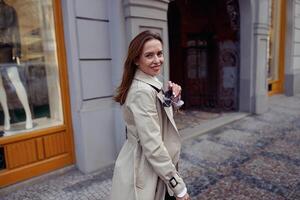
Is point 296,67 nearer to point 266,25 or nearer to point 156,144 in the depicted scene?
point 266,25

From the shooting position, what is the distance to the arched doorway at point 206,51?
783 cm

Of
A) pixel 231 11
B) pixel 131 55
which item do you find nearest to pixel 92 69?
pixel 131 55

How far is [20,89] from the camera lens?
13.1ft

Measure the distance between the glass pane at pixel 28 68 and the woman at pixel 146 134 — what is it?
2.69 meters

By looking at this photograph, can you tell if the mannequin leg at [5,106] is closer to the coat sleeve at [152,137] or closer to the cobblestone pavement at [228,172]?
the cobblestone pavement at [228,172]

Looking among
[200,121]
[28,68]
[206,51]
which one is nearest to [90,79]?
[28,68]

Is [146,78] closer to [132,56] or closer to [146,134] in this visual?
[132,56]

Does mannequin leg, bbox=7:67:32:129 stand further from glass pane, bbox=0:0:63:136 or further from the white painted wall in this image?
the white painted wall

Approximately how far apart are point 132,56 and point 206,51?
7161mm

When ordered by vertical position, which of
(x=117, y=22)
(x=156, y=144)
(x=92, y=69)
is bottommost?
(x=156, y=144)

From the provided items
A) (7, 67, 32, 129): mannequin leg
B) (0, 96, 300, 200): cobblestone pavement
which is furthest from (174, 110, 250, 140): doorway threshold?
(7, 67, 32, 129): mannequin leg

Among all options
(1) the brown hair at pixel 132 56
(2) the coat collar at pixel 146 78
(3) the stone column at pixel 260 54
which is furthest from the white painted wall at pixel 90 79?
(3) the stone column at pixel 260 54

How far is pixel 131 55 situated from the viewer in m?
1.79

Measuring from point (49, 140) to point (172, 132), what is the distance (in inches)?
111
